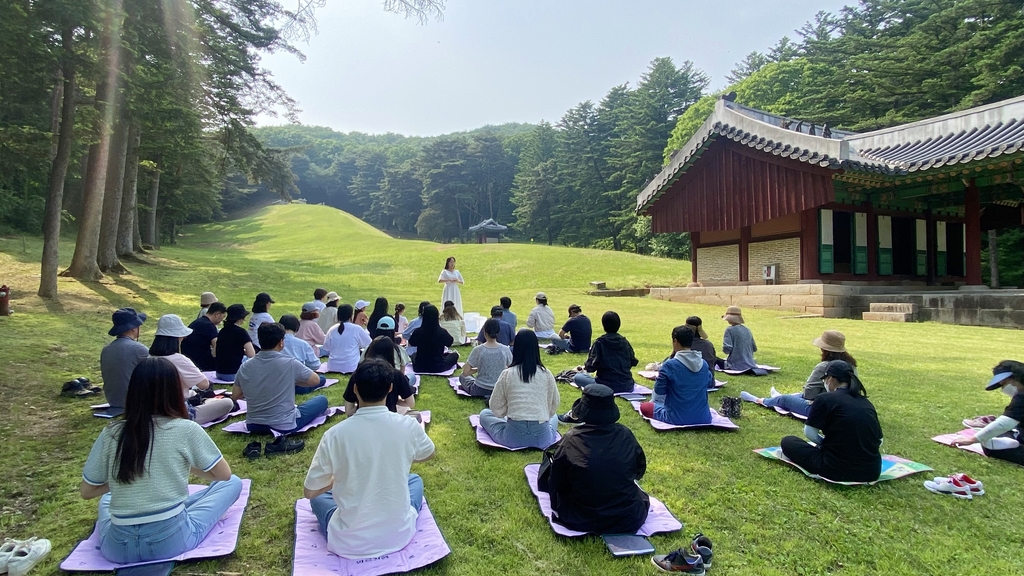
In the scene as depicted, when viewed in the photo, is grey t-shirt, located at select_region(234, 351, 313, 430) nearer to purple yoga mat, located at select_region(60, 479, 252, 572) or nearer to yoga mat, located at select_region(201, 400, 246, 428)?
yoga mat, located at select_region(201, 400, 246, 428)

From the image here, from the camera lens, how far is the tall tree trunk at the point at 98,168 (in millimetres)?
10215

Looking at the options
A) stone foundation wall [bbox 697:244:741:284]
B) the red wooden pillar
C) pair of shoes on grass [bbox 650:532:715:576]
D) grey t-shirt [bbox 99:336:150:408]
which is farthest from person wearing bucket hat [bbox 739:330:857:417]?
stone foundation wall [bbox 697:244:741:284]

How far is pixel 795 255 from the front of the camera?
54.7 ft

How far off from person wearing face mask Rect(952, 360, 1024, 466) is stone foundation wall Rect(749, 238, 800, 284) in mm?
12796

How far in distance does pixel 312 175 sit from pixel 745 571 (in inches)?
3545

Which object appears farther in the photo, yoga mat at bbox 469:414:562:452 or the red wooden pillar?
the red wooden pillar

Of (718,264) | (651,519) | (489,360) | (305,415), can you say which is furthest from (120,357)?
(718,264)

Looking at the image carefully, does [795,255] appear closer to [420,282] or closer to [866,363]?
[866,363]

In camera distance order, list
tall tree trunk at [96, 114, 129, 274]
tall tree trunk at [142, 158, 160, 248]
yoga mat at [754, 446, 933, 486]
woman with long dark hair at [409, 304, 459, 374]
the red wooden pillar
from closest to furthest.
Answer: yoga mat at [754, 446, 933, 486] → woman with long dark hair at [409, 304, 459, 374] → the red wooden pillar → tall tree trunk at [96, 114, 129, 274] → tall tree trunk at [142, 158, 160, 248]

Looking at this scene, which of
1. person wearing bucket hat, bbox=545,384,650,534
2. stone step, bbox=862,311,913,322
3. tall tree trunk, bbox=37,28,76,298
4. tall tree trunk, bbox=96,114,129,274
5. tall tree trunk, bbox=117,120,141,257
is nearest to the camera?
person wearing bucket hat, bbox=545,384,650,534

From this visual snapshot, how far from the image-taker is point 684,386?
5.13 m

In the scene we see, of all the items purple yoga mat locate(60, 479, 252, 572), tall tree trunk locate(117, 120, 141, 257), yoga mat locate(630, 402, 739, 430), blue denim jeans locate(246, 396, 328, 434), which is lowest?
purple yoga mat locate(60, 479, 252, 572)

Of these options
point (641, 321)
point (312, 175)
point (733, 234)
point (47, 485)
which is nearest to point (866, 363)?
point (641, 321)

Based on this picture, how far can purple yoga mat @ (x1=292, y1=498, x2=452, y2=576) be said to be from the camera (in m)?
2.89
